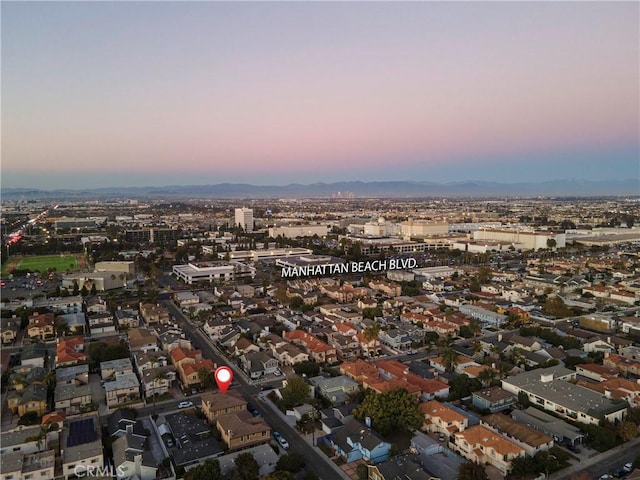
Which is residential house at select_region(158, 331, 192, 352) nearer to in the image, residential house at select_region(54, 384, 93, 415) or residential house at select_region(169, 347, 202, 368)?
residential house at select_region(169, 347, 202, 368)

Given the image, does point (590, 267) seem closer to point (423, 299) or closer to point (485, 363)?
point (423, 299)

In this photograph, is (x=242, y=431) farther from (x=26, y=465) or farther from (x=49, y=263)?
(x=49, y=263)

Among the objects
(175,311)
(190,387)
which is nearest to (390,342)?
(190,387)

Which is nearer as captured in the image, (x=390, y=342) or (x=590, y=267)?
(x=390, y=342)

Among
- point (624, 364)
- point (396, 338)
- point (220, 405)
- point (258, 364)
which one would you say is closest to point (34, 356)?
point (258, 364)

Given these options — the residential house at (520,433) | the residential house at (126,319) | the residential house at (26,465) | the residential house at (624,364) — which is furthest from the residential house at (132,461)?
the residential house at (624,364)

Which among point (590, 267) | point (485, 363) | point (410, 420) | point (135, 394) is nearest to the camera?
point (410, 420)
